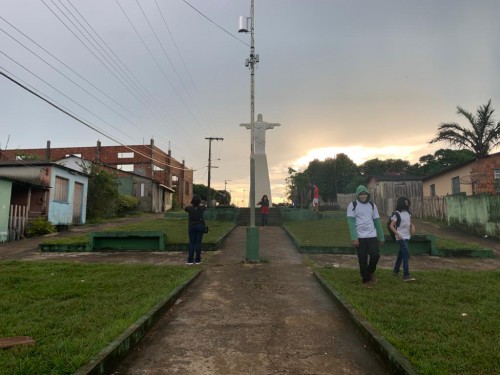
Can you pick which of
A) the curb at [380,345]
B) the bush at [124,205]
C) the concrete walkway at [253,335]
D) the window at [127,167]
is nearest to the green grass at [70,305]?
the concrete walkway at [253,335]

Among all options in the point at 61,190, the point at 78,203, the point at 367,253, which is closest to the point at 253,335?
the point at 367,253

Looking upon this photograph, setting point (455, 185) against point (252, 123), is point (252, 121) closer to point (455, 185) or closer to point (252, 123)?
point (252, 123)

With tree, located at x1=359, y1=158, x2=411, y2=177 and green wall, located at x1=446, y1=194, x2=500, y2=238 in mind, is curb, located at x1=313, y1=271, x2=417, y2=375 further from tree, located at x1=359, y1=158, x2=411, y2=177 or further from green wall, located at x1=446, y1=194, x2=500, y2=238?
tree, located at x1=359, y1=158, x2=411, y2=177

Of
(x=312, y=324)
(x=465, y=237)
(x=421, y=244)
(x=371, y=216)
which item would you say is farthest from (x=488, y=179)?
(x=312, y=324)

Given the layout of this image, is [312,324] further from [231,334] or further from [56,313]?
[56,313]

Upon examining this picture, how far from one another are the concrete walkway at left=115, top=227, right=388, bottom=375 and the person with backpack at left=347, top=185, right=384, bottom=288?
0.87 meters

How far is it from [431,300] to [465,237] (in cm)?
1180

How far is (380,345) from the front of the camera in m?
3.77

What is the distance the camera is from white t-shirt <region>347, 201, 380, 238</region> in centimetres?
657

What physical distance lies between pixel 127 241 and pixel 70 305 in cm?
657

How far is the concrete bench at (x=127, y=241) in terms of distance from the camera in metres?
11.5

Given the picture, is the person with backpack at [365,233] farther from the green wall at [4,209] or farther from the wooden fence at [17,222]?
the wooden fence at [17,222]

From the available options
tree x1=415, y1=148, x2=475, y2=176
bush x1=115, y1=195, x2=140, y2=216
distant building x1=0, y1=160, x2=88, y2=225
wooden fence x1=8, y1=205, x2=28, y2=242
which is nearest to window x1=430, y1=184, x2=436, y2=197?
tree x1=415, y1=148, x2=475, y2=176

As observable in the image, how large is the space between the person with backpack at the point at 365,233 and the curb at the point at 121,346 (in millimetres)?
3390
